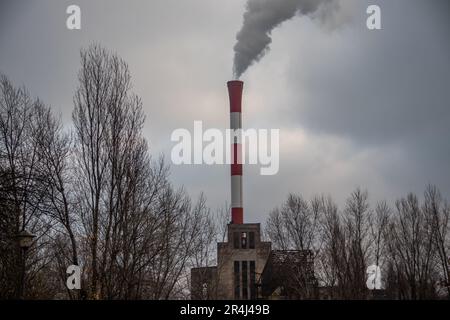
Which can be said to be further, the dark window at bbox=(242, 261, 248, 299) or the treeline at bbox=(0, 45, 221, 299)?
the dark window at bbox=(242, 261, 248, 299)

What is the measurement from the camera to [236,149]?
44875 millimetres

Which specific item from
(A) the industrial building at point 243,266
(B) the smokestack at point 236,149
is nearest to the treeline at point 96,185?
(A) the industrial building at point 243,266

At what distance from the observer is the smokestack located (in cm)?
4493

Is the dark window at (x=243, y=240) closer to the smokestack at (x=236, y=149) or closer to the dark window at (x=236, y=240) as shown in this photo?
the dark window at (x=236, y=240)

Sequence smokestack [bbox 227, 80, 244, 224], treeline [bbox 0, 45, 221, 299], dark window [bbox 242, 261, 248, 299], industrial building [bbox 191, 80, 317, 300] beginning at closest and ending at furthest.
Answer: treeline [bbox 0, 45, 221, 299] < industrial building [bbox 191, 80, 317, 300] < smokestack [bbox 227, 80, 244, 224] < dark window [bbox 242, 261, 248, 299]

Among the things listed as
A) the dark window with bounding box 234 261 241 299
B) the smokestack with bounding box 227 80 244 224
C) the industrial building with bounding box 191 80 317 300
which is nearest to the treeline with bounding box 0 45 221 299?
the industrial building with bounding box 191 80 317 300

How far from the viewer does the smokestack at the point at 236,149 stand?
44928 millimetres

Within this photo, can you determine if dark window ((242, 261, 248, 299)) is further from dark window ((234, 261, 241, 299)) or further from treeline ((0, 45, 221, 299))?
treeline ((0, 45, 221, 299))

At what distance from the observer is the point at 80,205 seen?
2077cm

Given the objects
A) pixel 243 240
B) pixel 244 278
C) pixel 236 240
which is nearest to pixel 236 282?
pixel 244 278

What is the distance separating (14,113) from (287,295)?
26.4m

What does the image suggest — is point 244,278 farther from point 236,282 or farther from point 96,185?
point 96,185
